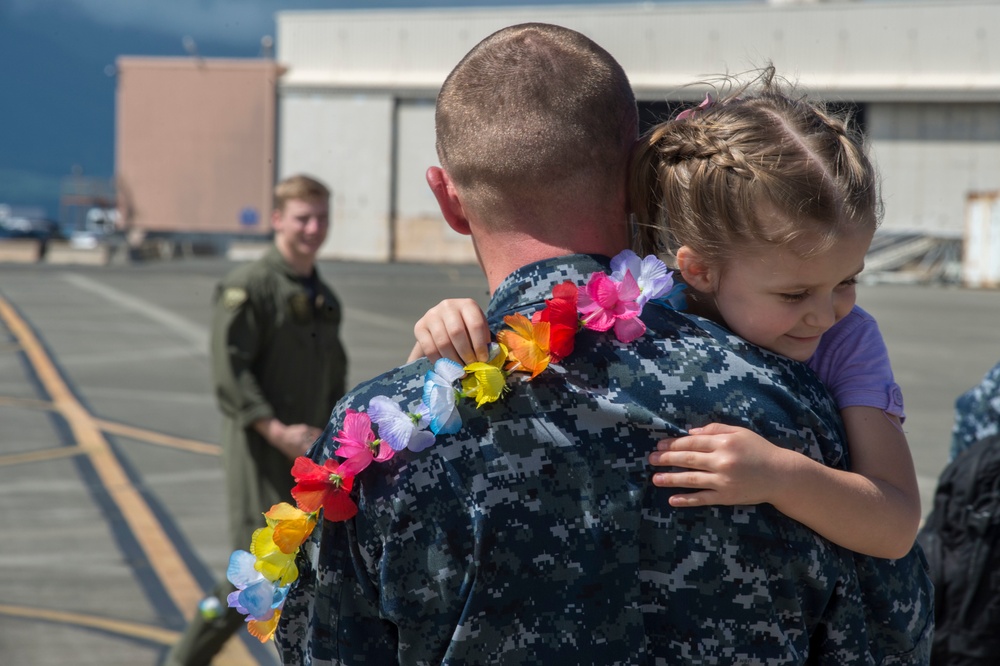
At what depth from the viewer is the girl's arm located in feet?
5.18

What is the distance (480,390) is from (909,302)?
26292mm

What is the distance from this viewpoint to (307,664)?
1.68 metres

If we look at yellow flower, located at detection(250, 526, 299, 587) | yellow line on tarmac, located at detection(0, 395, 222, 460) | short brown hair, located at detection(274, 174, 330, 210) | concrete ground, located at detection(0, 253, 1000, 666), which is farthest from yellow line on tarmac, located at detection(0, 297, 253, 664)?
yellow flower, located at detection(250, 526, 299, 587)

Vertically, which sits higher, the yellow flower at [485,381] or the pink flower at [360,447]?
the yellow flower at [485,381]

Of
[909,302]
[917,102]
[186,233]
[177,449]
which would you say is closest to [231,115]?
[186,233]

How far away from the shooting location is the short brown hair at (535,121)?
5.53 feet

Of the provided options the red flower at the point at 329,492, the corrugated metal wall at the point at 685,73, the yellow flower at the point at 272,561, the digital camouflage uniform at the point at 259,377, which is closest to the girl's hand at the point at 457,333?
the red flower at the point at 329,492

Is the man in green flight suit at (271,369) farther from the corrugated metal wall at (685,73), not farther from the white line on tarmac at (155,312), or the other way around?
the corrugated metal wall at (685,73)

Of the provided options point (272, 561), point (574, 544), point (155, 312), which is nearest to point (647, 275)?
point (574, 544)

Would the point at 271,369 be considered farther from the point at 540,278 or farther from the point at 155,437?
the point at 155,437

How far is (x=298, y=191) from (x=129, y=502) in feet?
12.1

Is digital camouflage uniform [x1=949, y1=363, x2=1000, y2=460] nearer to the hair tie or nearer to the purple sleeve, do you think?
the purple sleeve

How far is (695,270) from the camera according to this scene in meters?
1.75

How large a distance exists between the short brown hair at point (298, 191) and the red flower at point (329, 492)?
3986 mm
